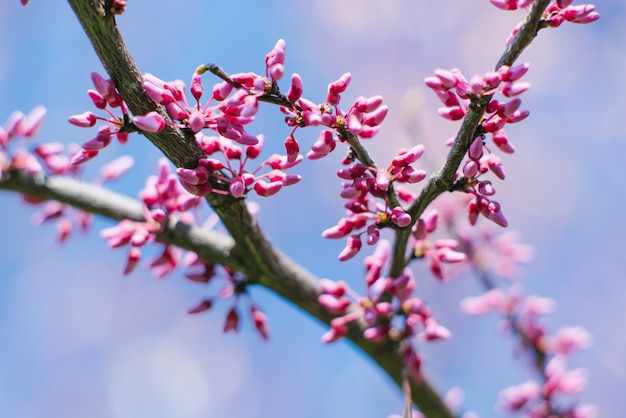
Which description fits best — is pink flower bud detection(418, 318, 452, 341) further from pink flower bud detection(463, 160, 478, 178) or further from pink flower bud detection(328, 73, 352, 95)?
pink flower bud detection(328, 73, 352, 95)

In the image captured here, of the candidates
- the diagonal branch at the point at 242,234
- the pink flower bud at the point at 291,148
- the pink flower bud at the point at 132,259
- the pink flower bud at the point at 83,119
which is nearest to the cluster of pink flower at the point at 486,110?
the pink flower bud at the point at 291,148

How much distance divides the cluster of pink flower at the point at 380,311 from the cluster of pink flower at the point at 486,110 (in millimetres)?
577

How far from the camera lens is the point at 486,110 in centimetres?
172

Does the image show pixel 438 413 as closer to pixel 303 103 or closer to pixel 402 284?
pixel 402 284

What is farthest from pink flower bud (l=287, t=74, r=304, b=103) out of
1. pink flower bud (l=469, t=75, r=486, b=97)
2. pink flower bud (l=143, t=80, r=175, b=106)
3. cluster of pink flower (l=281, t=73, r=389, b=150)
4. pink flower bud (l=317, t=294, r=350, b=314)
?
pink flower bud (l=317, t=294, r=350, b=314)

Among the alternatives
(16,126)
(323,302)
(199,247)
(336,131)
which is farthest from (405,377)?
(16,126)

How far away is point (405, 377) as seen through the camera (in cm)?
253

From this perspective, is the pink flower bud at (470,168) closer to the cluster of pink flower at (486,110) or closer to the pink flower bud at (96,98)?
the cluster of pink flower at (486,110)

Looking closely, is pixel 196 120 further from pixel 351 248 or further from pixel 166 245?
pixel 166 245

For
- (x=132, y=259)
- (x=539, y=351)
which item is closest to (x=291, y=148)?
(x=132, y=259)

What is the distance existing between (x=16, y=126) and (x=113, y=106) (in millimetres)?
1280

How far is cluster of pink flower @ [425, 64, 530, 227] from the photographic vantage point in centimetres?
161

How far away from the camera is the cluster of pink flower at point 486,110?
1610mm

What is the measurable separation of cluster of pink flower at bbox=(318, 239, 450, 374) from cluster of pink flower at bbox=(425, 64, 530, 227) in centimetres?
58
